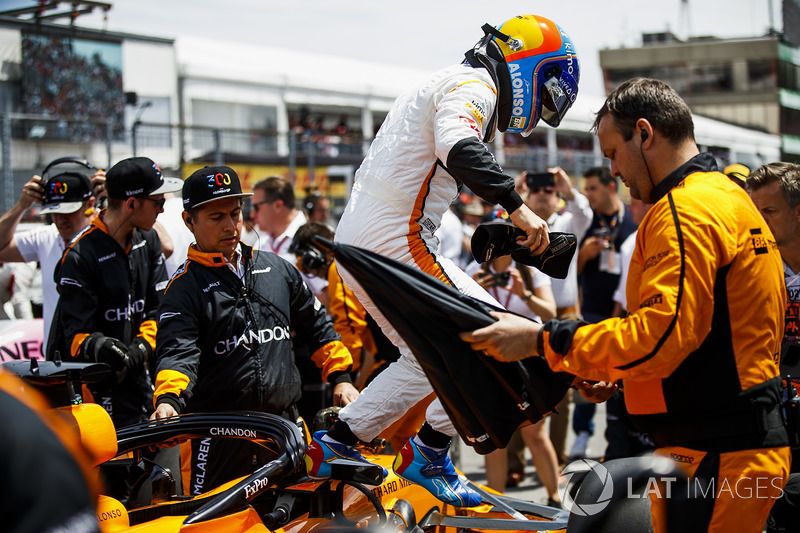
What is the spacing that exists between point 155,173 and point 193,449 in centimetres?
157

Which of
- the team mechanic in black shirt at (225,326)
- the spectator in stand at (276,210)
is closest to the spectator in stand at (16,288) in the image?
the spectator in stand at (276,210)

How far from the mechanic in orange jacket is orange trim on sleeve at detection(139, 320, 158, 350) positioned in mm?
2400

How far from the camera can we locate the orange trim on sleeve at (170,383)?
317 centimetres

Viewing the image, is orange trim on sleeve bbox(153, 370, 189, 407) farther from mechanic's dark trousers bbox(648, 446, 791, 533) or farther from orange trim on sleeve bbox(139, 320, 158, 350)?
mechanic's dark trousers bbox(648, 446, 791, 533)

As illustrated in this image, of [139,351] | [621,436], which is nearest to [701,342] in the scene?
[139,351]

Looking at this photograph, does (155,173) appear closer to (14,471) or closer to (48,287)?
(48,287)

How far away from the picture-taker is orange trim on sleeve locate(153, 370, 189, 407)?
317 cm

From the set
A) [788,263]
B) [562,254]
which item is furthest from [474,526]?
[788,263]

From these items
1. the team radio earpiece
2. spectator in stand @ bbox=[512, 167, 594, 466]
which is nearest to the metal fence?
spectator in stand @ bbox=[512, 167, 594, 466]

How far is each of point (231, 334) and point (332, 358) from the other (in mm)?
529

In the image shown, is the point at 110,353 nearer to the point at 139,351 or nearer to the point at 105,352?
the point at 105,352

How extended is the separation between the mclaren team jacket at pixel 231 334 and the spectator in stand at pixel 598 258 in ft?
11.4

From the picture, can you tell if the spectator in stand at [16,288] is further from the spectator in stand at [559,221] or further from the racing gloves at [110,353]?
the spectator in stand at [559,221]

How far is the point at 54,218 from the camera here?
16.4 feet
